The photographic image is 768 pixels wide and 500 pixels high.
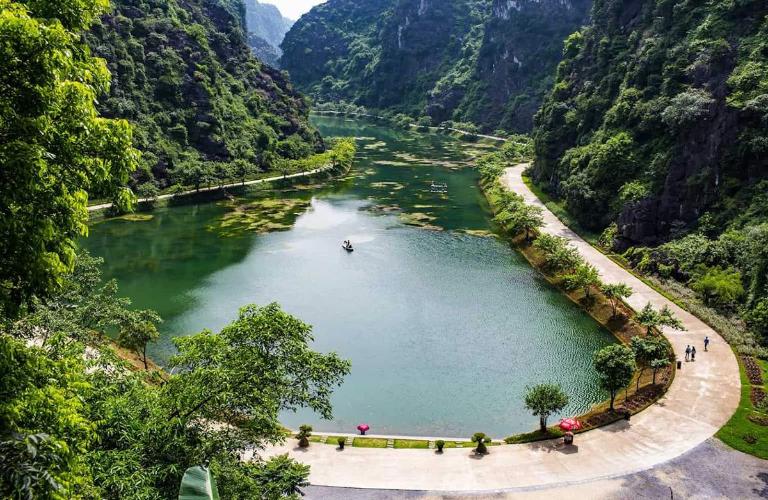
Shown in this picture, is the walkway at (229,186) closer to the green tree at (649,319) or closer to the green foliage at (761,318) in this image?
the green tree at (649,319)

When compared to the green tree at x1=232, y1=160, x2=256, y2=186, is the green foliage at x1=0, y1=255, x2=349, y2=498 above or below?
above

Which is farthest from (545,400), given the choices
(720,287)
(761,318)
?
(720,287)

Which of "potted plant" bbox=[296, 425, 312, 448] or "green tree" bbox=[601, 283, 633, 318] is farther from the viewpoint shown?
"green tree" bbox=[601, 283, 633, 318]

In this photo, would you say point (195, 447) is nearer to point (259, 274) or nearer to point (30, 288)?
point (30, 288)

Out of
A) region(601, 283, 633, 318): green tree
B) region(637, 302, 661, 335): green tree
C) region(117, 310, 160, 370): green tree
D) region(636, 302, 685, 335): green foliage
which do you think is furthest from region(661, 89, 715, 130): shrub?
region(117, 310, 160, 370): green tree

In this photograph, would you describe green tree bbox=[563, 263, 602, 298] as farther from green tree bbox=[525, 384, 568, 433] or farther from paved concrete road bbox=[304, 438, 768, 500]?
paved concrete road bbox=[304, 438, 768, 500]

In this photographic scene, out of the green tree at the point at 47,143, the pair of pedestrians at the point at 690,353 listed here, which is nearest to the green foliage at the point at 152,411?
the green tree at the point at 47,143

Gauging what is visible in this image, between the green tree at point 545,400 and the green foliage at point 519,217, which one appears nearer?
the green tree at point 545,400
